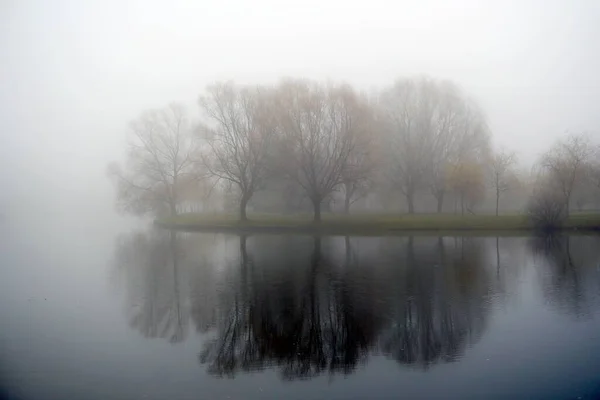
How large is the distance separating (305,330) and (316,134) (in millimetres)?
28417

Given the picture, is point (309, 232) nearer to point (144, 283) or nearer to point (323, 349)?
point (144, 283)

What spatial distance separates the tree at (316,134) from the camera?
36750 mm

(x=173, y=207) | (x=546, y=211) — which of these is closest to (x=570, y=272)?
(x=546, y=211)

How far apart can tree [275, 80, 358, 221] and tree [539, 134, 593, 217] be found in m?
16.9

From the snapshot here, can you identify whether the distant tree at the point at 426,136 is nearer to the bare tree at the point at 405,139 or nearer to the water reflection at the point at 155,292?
the bare tree at the point at 405,139

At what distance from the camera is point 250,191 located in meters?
40.2

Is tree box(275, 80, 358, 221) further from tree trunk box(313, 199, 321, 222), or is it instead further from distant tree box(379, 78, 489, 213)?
distant tree box(379, 78, 489, 213)

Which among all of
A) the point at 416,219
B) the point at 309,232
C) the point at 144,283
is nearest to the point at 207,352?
the point at 144,283

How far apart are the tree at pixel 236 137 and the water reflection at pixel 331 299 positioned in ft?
57.8

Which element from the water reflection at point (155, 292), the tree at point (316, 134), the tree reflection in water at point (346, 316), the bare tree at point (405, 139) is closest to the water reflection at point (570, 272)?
the tree reflection in water at point (346, 316)

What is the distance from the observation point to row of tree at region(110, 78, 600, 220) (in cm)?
3734

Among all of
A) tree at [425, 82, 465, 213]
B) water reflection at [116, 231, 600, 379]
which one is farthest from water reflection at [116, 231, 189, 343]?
tree at [425, 82, 465, 213]

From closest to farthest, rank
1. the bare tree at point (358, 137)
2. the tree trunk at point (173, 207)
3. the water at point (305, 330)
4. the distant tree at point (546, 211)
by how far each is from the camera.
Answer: the water at point (305, 330), the distant tree at point (546, 211), the bare tree at point (358, 137), the tree trunk at point (173, 207)

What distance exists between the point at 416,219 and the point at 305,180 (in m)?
10.1
